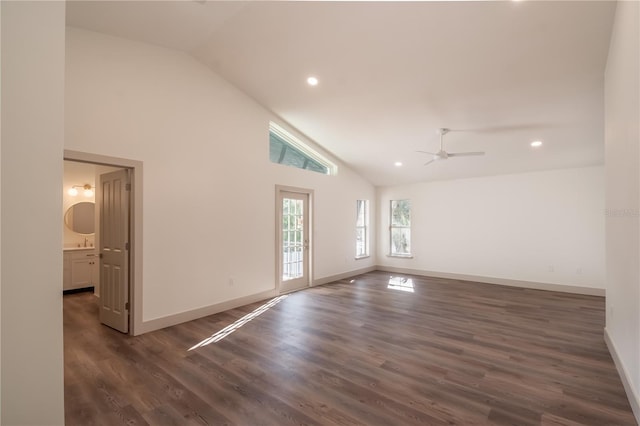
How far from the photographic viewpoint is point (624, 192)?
8.49ft

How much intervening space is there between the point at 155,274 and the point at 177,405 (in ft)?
6.57

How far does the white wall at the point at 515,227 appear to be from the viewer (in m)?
5.90

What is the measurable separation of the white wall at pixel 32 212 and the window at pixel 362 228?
6994 millimetres

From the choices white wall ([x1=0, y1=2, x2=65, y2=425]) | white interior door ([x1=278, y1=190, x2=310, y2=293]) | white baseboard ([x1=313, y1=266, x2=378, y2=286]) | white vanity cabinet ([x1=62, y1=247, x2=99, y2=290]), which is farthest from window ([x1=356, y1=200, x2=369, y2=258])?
white wall ([x1=0, y1=2, x2=65, y2=425])

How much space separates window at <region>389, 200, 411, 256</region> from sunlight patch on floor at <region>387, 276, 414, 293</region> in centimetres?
110

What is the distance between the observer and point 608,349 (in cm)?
335

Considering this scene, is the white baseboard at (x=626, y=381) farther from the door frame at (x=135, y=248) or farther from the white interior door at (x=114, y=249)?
the white interior door at (x=114, y=249)

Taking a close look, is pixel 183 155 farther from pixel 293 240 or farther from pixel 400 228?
pixel 400 228

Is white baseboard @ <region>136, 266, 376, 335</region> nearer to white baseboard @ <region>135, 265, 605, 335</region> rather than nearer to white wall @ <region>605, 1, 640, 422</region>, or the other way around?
white baseboard @ <region>135, 265, 605, 335</region>

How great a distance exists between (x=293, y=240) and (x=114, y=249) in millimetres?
3061

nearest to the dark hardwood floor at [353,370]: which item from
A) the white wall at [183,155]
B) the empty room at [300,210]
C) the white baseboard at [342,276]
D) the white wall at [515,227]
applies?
the empty room at [300,210]

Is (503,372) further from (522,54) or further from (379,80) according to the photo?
(379,80)

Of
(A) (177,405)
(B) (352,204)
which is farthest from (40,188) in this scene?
(B) (352,204)

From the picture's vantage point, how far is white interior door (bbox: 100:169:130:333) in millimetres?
3816
